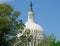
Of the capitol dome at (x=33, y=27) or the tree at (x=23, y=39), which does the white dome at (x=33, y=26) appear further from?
the tree at (x=23, y=39)

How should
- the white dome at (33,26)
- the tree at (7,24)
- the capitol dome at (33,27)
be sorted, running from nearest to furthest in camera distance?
the tree at (7,24)
the capitol dome at (33,27)
the white dome at (33,26)

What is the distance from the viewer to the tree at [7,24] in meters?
34.7

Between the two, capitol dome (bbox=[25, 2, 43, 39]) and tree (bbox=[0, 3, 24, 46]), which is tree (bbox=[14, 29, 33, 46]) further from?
capitol dome (bbox=[25, 2, 43, 39])

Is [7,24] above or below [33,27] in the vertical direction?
below

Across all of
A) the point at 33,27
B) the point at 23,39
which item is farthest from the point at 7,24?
the point at 33,27

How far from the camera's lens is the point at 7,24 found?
34.8m

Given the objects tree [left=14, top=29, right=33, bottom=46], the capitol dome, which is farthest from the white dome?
tree [left=14, top=29, right=33, bottom=46]

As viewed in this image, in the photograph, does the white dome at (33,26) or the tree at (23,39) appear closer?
the tree at (23,39)

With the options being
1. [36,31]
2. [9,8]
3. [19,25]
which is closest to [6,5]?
[9,8]

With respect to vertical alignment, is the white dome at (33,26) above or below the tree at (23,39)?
above

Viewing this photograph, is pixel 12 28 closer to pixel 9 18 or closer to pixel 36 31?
pixel 9 18

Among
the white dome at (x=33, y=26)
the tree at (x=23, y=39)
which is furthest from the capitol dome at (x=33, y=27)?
the tree at (x=23, y=39)

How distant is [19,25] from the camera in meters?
37.2

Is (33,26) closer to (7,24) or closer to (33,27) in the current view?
(33,27)
